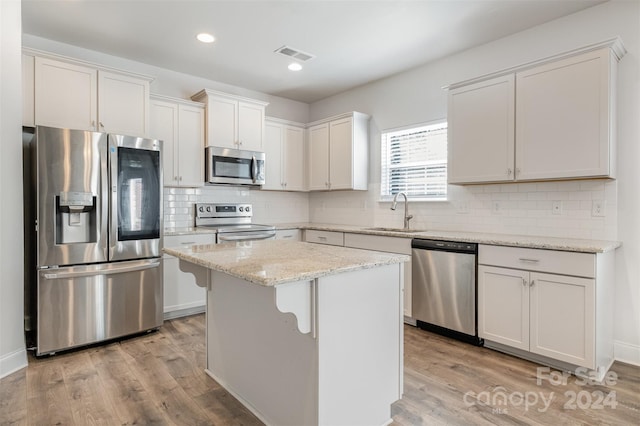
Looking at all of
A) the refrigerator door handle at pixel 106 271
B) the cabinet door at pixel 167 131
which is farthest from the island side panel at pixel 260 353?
the cabinet door at pixel 167 131

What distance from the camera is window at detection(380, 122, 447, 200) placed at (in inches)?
153

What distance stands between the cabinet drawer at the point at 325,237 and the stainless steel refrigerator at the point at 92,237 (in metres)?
1.85

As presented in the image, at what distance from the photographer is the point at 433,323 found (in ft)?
10.5

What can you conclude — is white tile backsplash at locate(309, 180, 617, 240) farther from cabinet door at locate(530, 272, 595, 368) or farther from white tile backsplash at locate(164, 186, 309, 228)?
white tile backsplash at locate(164, 186, 309, 228)

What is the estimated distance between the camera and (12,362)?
2541 mm

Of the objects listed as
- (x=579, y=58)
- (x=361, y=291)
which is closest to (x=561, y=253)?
(x=579, y=58)

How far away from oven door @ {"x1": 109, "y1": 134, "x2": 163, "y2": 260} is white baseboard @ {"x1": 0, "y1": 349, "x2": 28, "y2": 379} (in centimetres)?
89

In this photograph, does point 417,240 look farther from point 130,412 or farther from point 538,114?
point 130,412

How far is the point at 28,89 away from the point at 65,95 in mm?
251

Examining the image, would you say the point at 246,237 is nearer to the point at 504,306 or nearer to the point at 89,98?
the point at 89,98

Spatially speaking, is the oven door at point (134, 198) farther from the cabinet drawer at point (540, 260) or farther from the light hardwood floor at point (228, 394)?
the cabinet drawer at point (540, 260)

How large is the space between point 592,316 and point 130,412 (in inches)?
115

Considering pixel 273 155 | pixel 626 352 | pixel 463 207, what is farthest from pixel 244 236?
pixel 626 352

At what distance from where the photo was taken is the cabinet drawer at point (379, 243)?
11.2 ft
